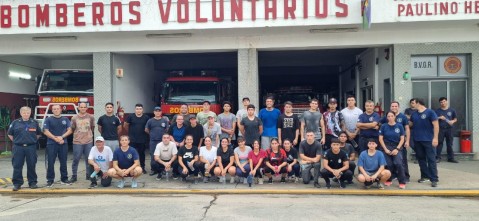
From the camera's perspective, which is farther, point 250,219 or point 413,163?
point 413,163

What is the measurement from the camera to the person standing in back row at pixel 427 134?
29.4ft

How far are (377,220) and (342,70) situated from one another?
15617 mm

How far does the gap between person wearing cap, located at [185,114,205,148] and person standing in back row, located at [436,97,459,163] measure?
21.7 feet

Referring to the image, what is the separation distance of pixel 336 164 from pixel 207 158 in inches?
109

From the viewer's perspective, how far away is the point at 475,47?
12.7 metres

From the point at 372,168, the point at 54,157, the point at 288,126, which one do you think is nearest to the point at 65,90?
the point at 54,157

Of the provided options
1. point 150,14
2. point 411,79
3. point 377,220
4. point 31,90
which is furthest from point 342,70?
point 377,220

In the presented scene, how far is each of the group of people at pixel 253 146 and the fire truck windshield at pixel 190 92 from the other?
321 centimetres

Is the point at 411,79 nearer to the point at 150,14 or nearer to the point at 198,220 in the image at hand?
the point at 150,14

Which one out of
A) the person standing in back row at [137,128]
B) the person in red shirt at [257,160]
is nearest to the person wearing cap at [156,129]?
the person standing in back row at [137,128]

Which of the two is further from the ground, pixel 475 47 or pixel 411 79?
pixel 475 47

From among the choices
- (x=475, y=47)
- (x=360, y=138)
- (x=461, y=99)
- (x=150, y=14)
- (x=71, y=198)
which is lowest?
(x=71, y=198)

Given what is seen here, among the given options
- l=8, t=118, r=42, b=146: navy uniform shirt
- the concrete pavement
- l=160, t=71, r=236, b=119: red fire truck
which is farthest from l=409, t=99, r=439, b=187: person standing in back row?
l=8, t=118, r=42, b=146: navy uniform shirt

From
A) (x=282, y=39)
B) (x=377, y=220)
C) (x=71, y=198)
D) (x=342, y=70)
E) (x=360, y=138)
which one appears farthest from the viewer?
(x=342, y=70)
